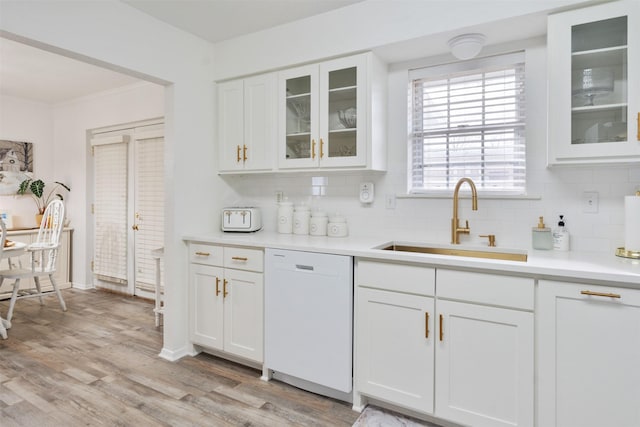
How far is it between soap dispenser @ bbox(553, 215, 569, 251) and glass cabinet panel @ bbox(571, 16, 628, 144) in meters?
0.53

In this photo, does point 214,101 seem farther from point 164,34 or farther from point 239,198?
point 239,198

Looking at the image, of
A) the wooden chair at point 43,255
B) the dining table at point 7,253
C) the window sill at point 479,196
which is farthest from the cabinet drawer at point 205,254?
the wooden chair at point 43,255

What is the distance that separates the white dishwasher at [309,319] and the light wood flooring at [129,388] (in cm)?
14

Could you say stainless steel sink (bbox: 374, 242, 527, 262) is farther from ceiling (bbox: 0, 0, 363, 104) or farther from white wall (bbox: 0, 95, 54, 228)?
white wall (bbox: 0, 95, 54, 228)

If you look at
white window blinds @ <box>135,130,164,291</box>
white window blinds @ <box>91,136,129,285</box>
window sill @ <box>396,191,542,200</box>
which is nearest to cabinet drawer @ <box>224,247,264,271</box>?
window sill @ <box>396,191,542,200</box>

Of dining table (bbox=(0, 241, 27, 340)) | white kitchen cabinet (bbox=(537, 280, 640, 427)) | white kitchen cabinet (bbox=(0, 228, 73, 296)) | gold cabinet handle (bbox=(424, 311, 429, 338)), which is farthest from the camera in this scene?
white kitchen cabinet (bbox=(0, 228, 73, 296))

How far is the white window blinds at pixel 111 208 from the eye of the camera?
462 centimetres

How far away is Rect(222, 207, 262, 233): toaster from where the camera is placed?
2984 mm

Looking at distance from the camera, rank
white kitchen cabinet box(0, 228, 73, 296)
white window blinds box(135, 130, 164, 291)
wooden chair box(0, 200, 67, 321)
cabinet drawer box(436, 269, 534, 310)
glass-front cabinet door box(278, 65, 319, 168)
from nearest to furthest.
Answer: cabinet drawer box(436, 269, 534, 310), glass-front cabinet door box(278, 65, 319, 168), wooden chair box(0, 200, 67, 321), white window blinds box(135, 130, 164, 291), white kitchen cabinet box(0, 228, 73, 296)

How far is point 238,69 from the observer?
2.96 metres

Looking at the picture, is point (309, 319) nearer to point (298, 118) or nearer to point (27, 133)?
point (298, 118)

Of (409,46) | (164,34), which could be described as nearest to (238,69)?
(164,34)

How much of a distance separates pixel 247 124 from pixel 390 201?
1281mm

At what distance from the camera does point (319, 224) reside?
2.85 m
